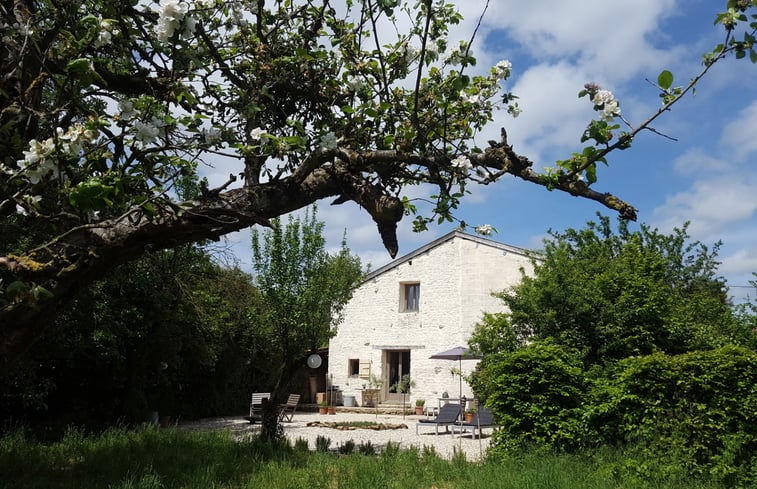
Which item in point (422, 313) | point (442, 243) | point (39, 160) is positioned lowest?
point (39, 160)

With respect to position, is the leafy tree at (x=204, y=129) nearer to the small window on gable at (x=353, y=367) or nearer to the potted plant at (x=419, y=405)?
the potted plant at (x=419, y=405)

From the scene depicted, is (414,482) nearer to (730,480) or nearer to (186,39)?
(730,480)

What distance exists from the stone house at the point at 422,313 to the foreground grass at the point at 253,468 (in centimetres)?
1485

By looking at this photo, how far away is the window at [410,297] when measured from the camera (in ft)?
84.7

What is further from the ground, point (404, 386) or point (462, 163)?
point (462, 163)

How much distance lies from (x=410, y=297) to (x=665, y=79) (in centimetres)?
2281

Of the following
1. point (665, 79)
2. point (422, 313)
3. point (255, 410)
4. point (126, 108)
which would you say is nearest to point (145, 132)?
point (126, 108)

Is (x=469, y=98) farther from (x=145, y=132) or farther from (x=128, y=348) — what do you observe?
(x=128, y=348)

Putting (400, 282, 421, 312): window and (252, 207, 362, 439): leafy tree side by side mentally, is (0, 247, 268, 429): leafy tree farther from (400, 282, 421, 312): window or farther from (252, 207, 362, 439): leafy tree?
(400, 282, 421, 312): window

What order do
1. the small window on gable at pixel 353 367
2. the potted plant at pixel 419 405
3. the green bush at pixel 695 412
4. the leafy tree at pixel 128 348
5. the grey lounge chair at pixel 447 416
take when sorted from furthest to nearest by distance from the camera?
the small window on gable at pixel 353 367 < the potted plant at pixel 419 405 < the grey lounge chair at pixel 447 416 < the leafy tree at pixel 128 348 < the green bush at pixel 695 412

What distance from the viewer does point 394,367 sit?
1033 inches

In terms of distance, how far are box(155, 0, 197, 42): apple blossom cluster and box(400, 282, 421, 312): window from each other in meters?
22.6

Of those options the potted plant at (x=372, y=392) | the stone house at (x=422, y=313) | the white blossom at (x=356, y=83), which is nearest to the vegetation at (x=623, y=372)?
the white blossom at (x=356, y=83)

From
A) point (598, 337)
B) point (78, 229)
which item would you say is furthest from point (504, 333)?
point (78, 229)
